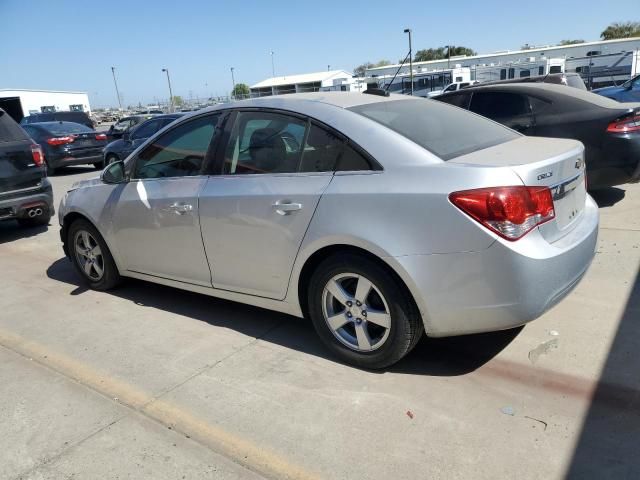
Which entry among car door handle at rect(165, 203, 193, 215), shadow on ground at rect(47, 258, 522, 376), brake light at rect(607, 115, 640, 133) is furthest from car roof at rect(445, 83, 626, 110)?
car door handle at rect(165, 203, 193, 215)

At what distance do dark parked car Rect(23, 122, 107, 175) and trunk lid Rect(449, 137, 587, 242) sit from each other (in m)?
12.7

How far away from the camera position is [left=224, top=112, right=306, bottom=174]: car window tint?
3.43m

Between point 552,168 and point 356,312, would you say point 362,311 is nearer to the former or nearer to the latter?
point 356,312

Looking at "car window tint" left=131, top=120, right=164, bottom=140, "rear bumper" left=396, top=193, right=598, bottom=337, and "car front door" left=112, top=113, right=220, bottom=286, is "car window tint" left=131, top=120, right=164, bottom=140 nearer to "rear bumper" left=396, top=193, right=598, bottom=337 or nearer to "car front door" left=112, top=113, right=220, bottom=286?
"car front door" left=112, top=113, right=220, bottom=286

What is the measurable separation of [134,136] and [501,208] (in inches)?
470

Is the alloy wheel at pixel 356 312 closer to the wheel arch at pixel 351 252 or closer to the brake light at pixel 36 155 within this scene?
the wheel arch at pixel 351 252

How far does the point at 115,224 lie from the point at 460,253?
10.0ft

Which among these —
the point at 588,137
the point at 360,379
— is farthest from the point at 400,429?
the point at 588,137

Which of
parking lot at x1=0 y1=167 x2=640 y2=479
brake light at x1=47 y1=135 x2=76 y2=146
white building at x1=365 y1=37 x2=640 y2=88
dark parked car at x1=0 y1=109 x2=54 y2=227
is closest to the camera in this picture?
parking lot at x1=0 y1=167 x2=640 y2=479

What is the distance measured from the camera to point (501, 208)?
264 cm

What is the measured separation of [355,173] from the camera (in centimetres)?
308

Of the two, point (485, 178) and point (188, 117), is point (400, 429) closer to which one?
point (485, 178)

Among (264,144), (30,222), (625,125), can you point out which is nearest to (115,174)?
(264,144)

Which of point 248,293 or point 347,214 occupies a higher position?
point 347,214
